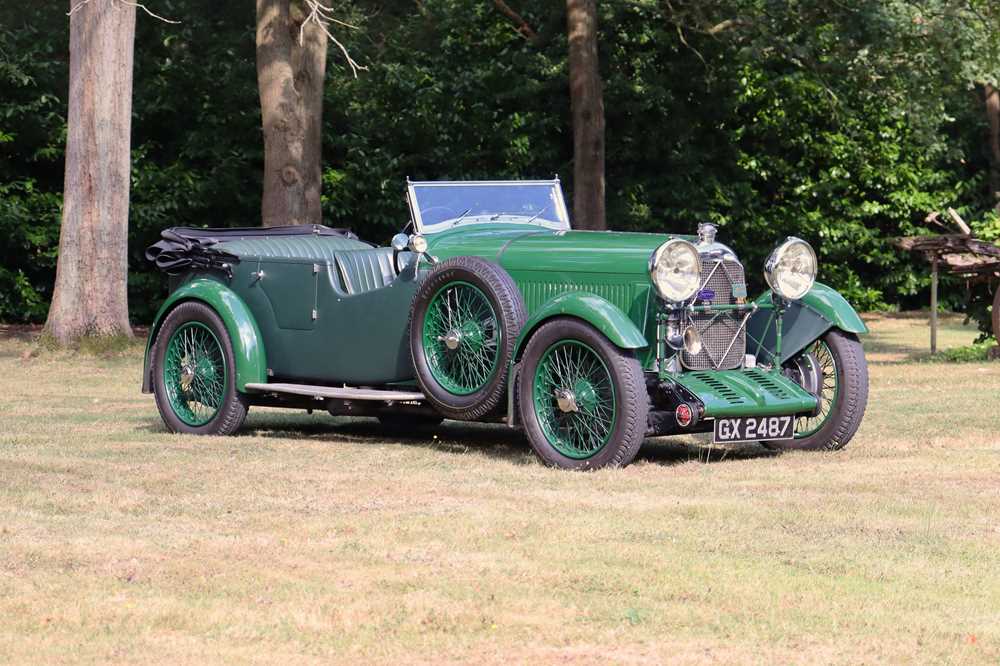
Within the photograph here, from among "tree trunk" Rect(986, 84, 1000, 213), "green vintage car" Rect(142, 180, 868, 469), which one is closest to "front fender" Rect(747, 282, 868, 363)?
"green vintage car" Rect(142, 180, 868, 469)

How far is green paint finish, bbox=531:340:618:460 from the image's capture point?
8.38 meters

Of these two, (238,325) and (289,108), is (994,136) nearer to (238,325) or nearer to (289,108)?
(289,108)

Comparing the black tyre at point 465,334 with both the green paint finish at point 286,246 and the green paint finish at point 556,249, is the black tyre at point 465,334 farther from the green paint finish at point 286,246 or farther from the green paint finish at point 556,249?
the green paint finish at point 286,246

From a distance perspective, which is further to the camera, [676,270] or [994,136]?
[994,136]

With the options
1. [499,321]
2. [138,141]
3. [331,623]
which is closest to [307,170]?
[138,141]

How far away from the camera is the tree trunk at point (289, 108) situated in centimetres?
1780

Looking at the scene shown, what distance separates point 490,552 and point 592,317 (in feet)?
8.01

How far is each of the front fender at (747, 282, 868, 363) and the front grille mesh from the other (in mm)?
224

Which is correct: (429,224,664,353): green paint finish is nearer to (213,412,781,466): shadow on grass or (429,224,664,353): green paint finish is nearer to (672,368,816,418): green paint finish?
(672,368,816,418): green paint finish

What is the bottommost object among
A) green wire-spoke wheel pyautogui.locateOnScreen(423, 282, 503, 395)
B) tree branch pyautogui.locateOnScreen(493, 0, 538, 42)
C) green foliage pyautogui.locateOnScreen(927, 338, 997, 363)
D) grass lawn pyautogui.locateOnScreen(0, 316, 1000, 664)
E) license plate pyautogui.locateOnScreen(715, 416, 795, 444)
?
grass lawn pyautogui.locateOnScreen(0, 316, 1000, 664)

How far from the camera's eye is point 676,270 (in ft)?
27.8

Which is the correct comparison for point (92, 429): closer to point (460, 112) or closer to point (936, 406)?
point (936, 406)

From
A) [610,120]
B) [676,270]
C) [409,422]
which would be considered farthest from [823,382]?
[610,120]

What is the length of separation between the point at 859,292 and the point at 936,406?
45.6ft
